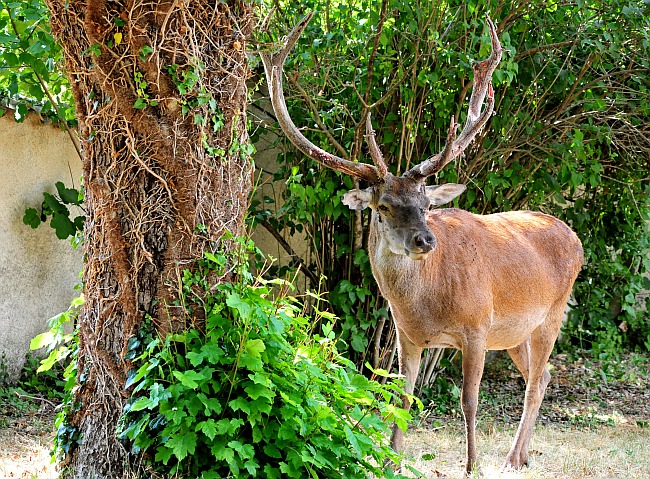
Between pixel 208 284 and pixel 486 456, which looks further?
pixel 486 456

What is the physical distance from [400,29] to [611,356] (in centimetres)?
462

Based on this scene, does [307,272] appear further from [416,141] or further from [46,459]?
[46,459]

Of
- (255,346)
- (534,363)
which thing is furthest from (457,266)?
(255,346)

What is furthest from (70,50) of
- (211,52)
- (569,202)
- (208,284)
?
(569,202)

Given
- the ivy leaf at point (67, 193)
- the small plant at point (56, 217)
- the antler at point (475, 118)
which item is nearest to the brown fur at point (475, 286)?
the antler at point (475, 118)

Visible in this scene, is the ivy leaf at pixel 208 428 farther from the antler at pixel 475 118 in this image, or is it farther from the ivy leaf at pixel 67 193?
the ivy leaf at pixel 67 193

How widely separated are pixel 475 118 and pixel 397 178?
0.69 meters

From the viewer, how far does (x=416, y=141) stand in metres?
7.34

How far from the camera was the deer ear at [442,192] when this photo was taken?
5.60m

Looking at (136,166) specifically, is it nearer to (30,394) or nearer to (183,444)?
(183,444)

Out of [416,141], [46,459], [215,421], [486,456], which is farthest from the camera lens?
[416,141]

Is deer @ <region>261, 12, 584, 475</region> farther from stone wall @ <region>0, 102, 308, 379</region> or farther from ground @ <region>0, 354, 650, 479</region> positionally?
stone wall @ <region>0, 102, 308, 379</region>

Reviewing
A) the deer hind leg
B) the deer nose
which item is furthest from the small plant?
the deer hind leg

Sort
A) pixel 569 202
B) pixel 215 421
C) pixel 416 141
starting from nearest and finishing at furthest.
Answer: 1. pixel 215 421
2. pixel 416 141
3. pixel 569 202
